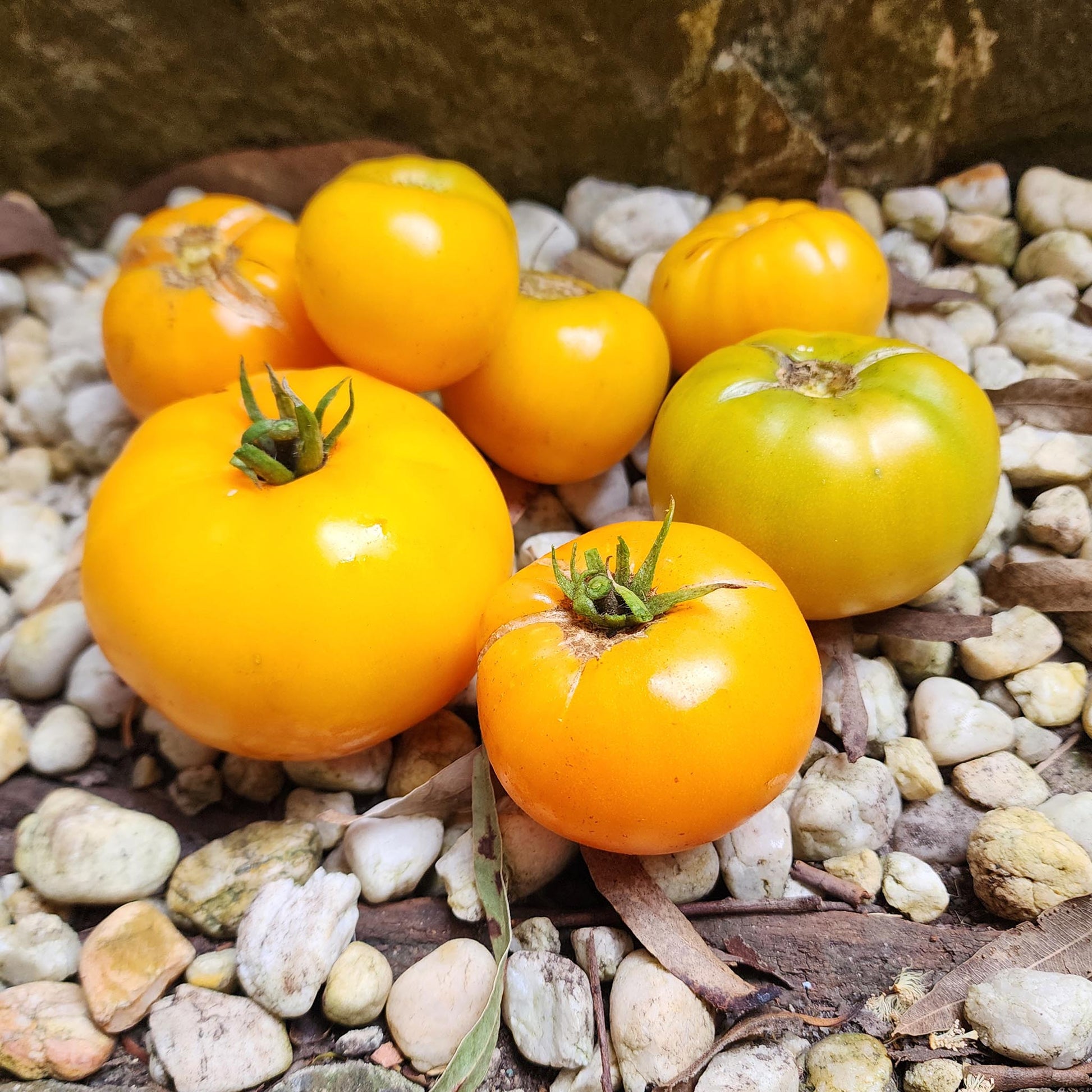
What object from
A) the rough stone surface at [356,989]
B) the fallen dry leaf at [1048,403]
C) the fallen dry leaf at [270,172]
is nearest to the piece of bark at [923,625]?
the fallen dry leaf at [1048,403]

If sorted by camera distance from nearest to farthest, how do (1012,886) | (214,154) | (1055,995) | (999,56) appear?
(1055,995) < (1012,886) < (999,56) < (214,154)

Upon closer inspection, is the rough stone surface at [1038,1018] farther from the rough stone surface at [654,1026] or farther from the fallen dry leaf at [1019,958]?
the rough stone surface at [654,1026]

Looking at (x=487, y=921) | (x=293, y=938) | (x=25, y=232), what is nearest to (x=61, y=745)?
(x=293, y=938)

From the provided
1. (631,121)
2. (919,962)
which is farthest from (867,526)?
(631,121)

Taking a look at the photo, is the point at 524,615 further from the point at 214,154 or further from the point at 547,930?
the point at 214,154

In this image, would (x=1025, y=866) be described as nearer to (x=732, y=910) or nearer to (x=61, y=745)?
(x=732, y=910)

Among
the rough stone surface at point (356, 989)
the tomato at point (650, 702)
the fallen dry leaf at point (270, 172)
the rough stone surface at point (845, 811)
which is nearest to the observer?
the tomato at point (650, 702)

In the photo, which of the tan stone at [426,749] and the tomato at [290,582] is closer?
the tomato at [290,582]
